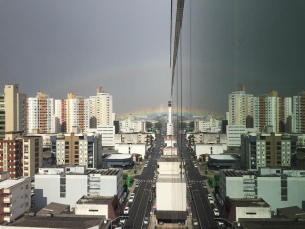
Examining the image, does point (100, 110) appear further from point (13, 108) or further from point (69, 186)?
point (69, 186)

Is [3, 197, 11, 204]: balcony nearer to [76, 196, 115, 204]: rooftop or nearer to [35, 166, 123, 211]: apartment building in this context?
[76, 196, 115, 204]: rooftop

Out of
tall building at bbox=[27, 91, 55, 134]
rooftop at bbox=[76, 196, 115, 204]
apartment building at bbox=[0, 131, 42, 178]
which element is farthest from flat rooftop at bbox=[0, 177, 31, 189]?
tall building at bbox=[27, 91, 55, 134]

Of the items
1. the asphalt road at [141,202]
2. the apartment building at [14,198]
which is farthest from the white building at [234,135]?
the apartment building at [14,198]

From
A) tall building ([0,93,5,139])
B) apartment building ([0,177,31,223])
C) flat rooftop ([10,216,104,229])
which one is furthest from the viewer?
tall building ([0,93,5,139])

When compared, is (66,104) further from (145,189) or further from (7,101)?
(145,189)

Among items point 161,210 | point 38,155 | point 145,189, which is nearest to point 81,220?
point 161,210

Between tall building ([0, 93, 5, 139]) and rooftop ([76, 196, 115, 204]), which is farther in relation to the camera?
tall building ([0, 93, 5, 139])
